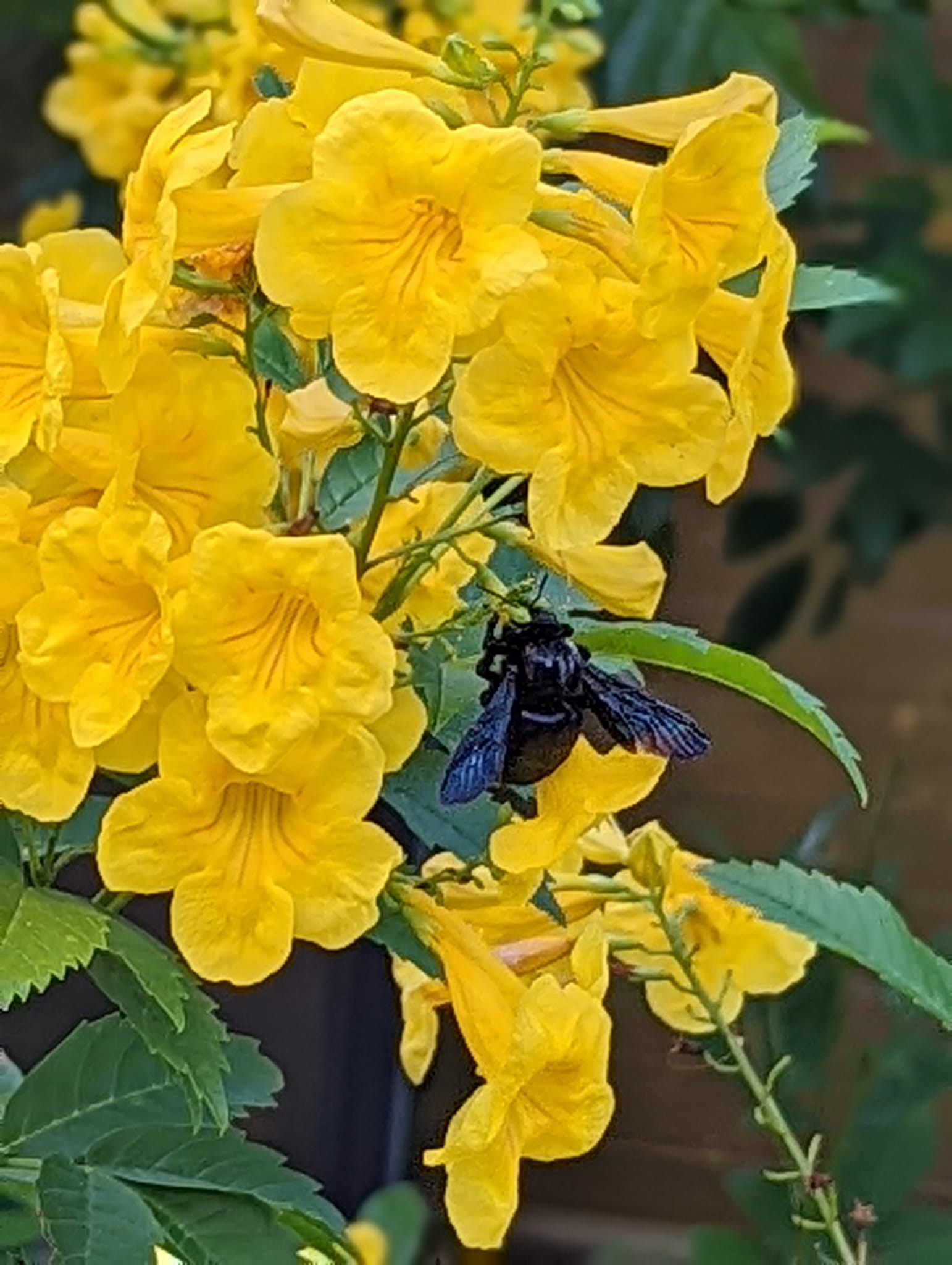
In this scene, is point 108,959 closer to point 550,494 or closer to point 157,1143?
point 157,1143

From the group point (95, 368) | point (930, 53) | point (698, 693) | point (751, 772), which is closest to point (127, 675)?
point (95, 368)

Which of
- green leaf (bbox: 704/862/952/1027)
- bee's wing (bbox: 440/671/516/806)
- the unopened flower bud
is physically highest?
the unopened flower bud

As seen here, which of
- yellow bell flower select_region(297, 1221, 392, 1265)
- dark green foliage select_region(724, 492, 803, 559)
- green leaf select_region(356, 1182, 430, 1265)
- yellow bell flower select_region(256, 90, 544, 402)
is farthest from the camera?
dark green foliage select_region(724, 492, 803, 559)

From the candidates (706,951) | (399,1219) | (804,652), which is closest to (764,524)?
(804,652)

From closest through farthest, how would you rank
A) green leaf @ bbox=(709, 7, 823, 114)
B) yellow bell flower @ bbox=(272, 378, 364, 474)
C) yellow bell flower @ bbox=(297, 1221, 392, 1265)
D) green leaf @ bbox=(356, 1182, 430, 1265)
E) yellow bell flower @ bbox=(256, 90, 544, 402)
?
yellow bell flower @ bbox=(256, 90, 544, 402), yellow bell flower @ bbox=(272, 378, 364, 474), green leaf @ bbox=(709, 7, 823, 114), yellow bell flower @ bbox=(297, 1221, 392, 1265), green leaf @ bbox=(356, 1182, 430, 1265)

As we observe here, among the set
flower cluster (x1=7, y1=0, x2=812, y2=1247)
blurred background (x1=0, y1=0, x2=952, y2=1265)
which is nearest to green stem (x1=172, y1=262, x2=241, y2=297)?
flower cluster (x1=7, y1=0, x2=812, y2=1247)

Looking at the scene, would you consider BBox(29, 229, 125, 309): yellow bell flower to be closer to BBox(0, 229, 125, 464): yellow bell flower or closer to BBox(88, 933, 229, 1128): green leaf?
BBox(0, 229, 125, 464): yellow bell flower

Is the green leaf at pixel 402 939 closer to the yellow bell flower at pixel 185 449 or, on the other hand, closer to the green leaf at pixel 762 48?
the yellow bell flower at pixel 185 449

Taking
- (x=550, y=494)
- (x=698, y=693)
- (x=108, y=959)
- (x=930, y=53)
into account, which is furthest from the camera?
(x=698, y=693)
